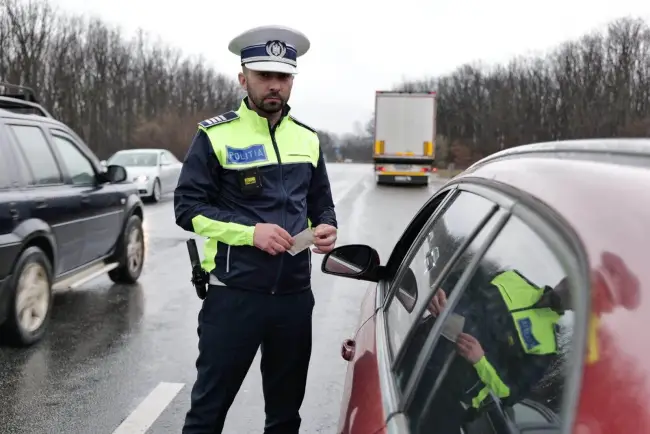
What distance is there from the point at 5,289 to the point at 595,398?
15.0ft

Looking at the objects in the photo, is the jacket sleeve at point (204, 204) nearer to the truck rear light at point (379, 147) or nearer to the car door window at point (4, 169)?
the car door window at point (4, 169)

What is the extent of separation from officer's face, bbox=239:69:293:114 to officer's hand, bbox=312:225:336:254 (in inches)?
20.3

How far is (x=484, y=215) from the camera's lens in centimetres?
170

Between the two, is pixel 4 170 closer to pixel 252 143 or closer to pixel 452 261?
pixel 252 143

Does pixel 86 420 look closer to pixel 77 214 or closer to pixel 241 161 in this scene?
pixel 241 161

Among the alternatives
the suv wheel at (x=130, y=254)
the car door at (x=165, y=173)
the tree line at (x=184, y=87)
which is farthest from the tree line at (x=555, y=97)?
the suv wheel at (x=130, y=254)

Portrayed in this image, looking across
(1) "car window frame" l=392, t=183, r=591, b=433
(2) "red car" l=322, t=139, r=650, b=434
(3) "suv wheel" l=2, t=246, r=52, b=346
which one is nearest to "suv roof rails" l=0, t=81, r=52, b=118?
(3) "suv wheel" l=2, t=246, r=52, b=346

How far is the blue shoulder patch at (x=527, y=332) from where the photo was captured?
47.7 inches

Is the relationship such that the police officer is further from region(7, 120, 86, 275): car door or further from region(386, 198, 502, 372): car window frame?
region(7, 120, 86, 275): car door

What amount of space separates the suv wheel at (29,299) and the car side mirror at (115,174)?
1569 mm

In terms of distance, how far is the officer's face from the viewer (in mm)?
2639

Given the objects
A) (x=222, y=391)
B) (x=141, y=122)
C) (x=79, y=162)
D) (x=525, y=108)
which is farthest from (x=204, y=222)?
(x=525, y=108)

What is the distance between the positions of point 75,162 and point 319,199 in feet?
13.3

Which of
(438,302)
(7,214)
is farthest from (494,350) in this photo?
(7,214)
